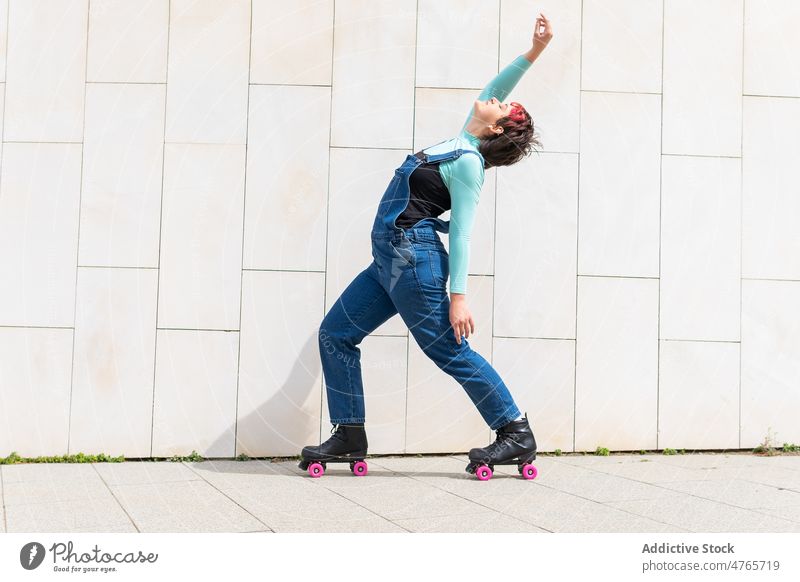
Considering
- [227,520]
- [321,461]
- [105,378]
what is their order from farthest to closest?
[105,378] → [321,461] → [227,520]

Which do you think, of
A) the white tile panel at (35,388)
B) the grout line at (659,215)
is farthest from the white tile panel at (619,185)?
the white tile panel at (35,388)

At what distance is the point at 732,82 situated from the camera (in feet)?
15.8

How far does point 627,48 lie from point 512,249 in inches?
55.0

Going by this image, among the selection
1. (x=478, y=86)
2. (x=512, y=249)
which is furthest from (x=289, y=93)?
(x=512, y=249)

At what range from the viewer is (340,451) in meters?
3.99

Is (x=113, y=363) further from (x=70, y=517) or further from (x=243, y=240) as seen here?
(x=70, y=517)

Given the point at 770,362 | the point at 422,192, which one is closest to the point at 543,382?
the point at 770,362

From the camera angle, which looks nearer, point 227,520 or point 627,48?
point 227,520

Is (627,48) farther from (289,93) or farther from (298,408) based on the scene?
(298,408)

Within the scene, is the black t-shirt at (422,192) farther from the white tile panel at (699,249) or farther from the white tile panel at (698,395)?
the white tile panel at (698,395)

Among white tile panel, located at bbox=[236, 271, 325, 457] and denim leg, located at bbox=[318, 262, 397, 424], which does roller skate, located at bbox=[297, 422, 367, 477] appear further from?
white tile panel, located at bbox=[236, 271, 325, 457]

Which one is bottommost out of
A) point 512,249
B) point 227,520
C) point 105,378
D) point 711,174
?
point 227,520

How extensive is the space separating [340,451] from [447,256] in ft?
3.66

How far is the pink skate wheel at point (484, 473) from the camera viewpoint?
152 inches
